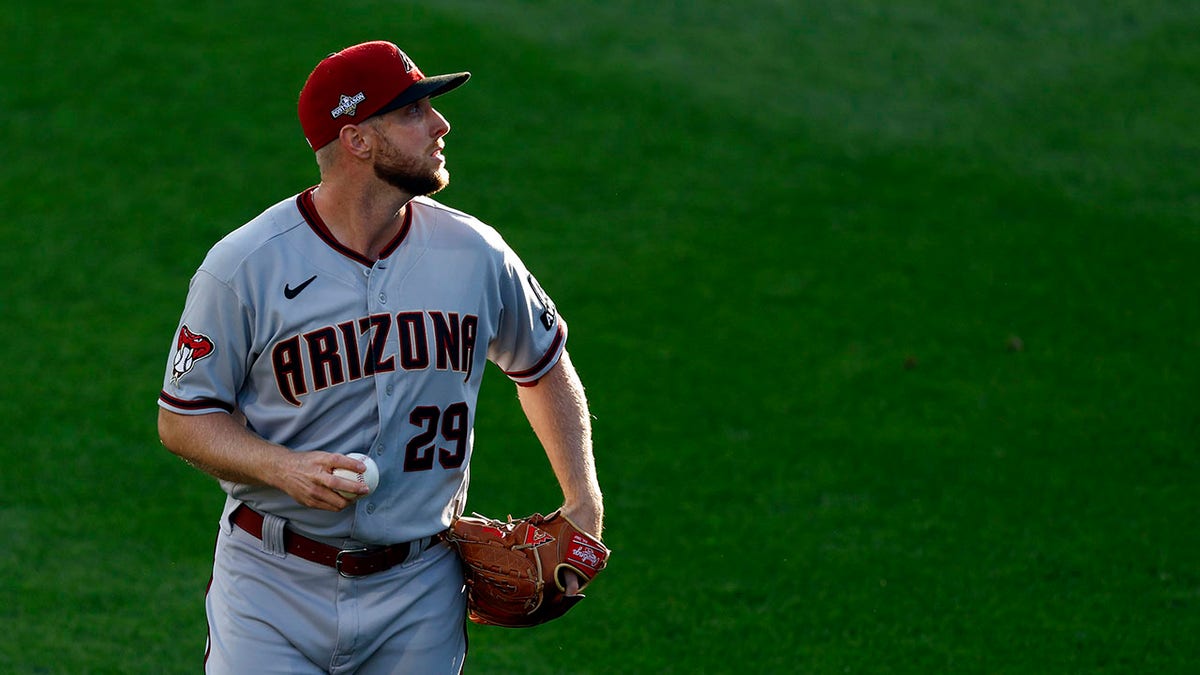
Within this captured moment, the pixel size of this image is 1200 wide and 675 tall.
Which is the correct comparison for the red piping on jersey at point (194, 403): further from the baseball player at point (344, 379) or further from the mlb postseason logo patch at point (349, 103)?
the mlb postseason logo patch at point (349, 103)

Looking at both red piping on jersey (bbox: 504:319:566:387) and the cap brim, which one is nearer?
the cap brim

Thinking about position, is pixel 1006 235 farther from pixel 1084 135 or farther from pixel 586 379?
pixel 586 379

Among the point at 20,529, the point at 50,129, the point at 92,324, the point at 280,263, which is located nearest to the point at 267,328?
the point at 280,263

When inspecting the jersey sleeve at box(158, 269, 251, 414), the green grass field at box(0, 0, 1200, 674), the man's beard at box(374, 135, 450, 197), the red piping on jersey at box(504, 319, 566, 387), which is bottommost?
the green grass field at box(0, 0, 1200, 674)

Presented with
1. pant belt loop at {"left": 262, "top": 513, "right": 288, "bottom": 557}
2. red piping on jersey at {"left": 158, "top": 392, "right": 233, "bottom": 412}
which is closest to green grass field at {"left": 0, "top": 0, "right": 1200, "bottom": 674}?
pant belt loop at {"left": 262, "top": 513, "right": 288, "bottom": 557}

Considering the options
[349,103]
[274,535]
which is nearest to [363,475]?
[274,535]

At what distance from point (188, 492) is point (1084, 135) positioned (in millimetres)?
7098

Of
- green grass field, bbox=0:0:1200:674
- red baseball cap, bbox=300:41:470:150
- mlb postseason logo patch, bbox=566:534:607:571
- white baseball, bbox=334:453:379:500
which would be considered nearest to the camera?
white baseball, bbox=334:453:379:500

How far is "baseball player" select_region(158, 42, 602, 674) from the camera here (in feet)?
10.6

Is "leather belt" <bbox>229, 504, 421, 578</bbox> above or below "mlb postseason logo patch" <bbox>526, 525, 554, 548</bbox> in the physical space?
above

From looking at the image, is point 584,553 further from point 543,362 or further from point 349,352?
point 349,352

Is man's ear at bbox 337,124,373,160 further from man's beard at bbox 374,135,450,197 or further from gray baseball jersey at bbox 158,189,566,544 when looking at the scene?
gray baseball jersey at bbox 158,189,566,544

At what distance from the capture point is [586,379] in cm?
734

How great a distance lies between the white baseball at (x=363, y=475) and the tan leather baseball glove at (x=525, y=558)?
0.50 meters
